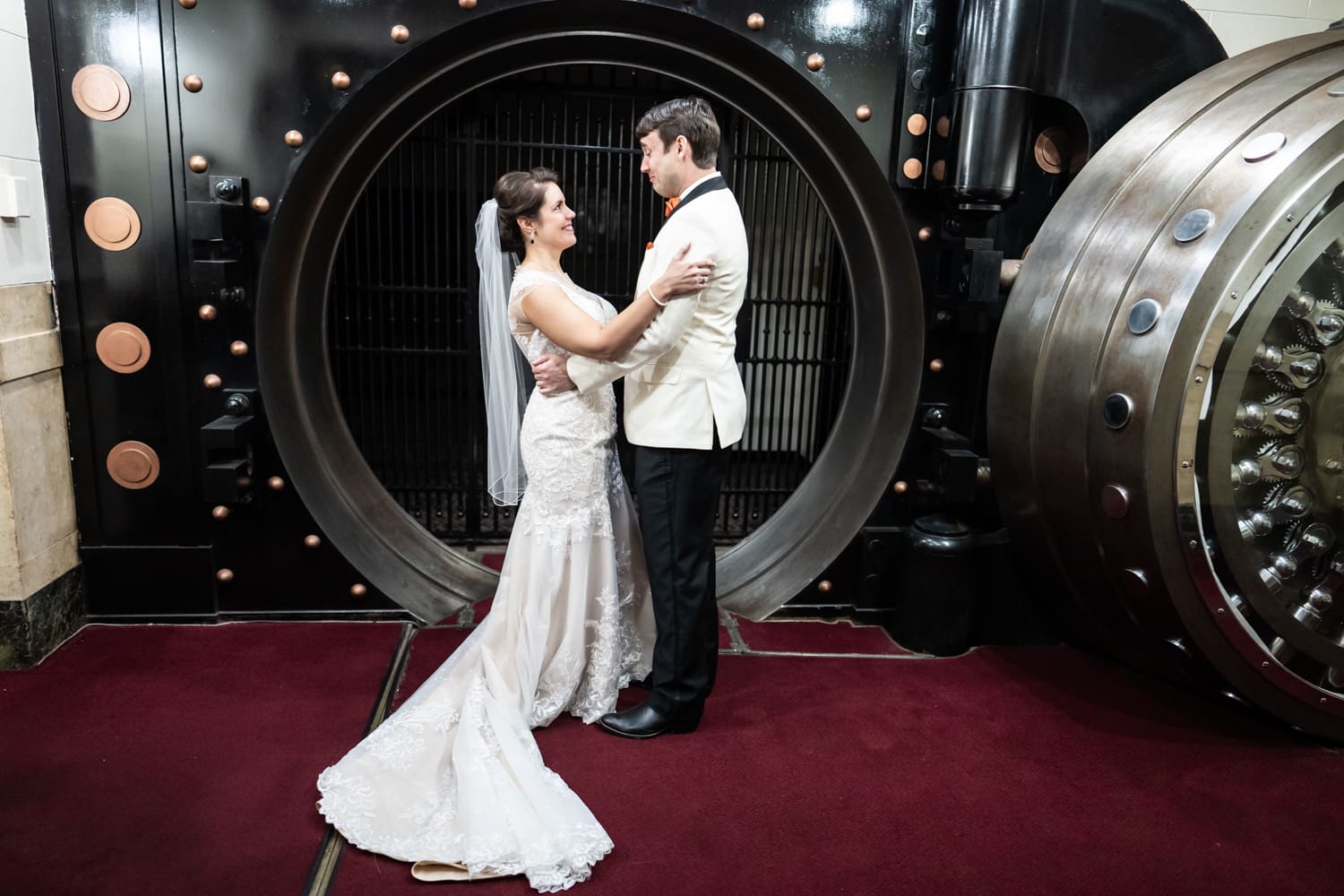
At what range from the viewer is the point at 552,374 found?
2510 millimetres

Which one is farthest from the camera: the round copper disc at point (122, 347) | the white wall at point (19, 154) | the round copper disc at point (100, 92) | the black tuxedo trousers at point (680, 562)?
the round copper disc at point (122, 347)

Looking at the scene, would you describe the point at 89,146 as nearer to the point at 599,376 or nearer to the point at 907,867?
the point at 599,376

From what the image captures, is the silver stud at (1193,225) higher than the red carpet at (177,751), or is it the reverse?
the silver stud at (1193,225)

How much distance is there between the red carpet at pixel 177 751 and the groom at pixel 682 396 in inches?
32.1

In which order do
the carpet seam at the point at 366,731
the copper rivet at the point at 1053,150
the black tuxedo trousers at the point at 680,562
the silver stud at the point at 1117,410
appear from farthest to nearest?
the copper rivet at the point at 1053,150 → the black tuxedo trousers at the point at 680,562 → the silver stud at the point at 1117,410 → the carpet seam at the point at 366,731

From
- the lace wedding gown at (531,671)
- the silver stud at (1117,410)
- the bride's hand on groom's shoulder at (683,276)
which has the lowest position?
the lace wedding gown at (531,671)

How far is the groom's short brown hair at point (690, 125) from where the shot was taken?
2268 millimetres

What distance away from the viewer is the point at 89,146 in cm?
270

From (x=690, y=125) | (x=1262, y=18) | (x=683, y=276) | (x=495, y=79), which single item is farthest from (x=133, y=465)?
(x=1262, y=18)

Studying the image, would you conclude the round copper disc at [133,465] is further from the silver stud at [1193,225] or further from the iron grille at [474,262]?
the silver stud at [1193,225]

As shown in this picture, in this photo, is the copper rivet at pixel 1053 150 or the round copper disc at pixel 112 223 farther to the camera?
the copper rivet at pixel 1053 150

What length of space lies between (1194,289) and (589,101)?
2039 mm

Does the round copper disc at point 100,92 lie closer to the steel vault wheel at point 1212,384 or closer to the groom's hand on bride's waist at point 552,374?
the groom's hand on bride's waist at point 552,374

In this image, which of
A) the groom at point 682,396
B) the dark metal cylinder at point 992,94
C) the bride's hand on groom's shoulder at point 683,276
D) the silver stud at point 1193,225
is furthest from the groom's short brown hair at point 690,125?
the silver stud at point 1193,225
